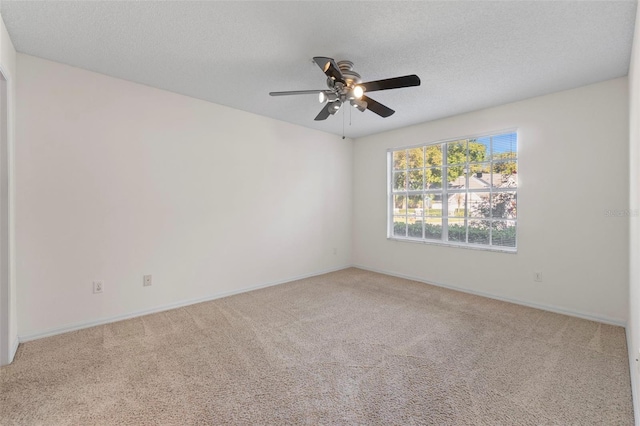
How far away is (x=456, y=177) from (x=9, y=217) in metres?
4.91

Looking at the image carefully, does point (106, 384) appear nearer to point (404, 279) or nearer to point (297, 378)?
point (297, 378)

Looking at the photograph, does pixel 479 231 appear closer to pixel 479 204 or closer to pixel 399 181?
pixel 479 204

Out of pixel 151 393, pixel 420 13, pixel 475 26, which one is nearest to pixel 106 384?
pixel 151 393

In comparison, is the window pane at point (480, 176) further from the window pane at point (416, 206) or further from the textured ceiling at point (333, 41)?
the textured ceiling at point (333, 41)

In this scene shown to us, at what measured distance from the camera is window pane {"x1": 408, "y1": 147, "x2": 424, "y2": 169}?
15.4 feet

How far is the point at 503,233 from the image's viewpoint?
150 inches

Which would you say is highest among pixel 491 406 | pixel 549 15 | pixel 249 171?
pixel 549 15

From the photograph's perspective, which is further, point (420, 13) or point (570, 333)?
point (570, 333)

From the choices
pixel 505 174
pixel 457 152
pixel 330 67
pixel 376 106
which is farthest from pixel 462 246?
pixel 330 67

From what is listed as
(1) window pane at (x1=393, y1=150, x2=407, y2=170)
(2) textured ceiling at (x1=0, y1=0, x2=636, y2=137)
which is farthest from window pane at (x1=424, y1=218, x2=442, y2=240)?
(2) textured ceiling at (x1=0, y1=0, x2=636, y2=137)

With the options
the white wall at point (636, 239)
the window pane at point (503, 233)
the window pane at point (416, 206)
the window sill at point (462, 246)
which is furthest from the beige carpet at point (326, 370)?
the window pane at point (416, 206)

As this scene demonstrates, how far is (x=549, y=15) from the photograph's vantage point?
6.48 ft

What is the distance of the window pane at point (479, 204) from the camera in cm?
399

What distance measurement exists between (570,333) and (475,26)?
9.39 feet
